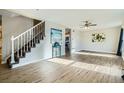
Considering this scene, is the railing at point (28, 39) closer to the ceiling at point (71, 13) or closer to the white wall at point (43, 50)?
the white wall at point (43, 50)

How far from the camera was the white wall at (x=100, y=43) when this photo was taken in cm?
1207

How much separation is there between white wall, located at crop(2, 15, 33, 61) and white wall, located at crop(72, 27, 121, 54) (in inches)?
248

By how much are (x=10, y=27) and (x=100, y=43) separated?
29.0 ft

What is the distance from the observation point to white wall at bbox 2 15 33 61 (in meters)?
6.33

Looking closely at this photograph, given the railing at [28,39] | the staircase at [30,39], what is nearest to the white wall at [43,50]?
the staircase at [30,39]

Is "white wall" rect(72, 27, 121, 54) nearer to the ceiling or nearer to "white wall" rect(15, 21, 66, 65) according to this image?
"white wall" rect(15, 21, 66, 65)

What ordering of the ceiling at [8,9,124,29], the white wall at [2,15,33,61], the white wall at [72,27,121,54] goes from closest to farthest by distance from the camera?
1. the ceiling at [8,9,124,29]
2. the white wall at [2,15,33,61]
3. the white wall at [72,27,121,54]

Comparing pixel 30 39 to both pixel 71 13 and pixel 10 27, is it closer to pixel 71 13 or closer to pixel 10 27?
pixel 10 27

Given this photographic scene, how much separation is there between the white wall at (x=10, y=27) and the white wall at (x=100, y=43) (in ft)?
20.7

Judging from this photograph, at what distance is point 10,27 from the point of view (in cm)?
662

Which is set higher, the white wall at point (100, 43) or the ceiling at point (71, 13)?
the ceiling at point (71, 13)

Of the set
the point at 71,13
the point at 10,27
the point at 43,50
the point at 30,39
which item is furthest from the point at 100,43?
the point at 10,27

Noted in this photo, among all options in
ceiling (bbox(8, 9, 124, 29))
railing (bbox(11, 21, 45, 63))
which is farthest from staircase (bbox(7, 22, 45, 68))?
ceiling (bbox(8, 9, 124, 29))

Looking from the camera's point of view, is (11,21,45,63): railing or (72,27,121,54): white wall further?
(72,27,121,54): white wall
